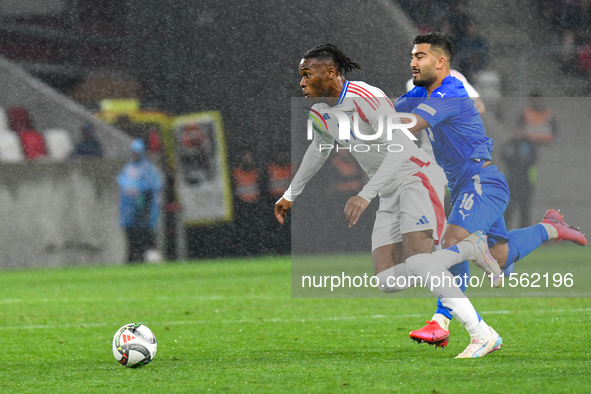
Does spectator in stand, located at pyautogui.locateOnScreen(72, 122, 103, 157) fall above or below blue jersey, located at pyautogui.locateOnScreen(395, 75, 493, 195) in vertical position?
above

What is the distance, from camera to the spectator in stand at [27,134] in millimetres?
11828

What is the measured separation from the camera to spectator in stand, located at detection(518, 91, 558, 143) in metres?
11.3

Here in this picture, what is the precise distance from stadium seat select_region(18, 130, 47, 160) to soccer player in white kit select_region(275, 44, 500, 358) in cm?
769

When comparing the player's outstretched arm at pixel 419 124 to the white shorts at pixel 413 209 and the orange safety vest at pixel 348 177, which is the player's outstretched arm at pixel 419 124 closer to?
the white shorts at pixel 413 209

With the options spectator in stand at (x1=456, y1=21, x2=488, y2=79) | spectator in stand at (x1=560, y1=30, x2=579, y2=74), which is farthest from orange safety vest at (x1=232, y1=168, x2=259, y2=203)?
spectator in stand at (x1=560, y1=30, x2=579, y2=74)

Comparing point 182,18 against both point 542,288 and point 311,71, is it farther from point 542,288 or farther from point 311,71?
point 311,71

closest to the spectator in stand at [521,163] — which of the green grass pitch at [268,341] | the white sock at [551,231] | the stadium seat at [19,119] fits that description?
the green grass pitch at [268,341]

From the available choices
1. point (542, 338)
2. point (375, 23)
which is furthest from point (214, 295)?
point (375, 23)

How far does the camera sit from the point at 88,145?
1234cm

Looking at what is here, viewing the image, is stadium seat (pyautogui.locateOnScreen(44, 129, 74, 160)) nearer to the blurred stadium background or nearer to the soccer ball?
the blurred stadium background

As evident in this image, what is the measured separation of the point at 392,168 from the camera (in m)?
4.79

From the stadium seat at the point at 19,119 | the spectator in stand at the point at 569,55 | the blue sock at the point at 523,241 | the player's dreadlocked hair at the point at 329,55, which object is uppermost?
the spectator in stand at the point at 569,55

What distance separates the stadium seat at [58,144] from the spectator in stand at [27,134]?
95 mm

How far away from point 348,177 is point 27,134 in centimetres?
445
